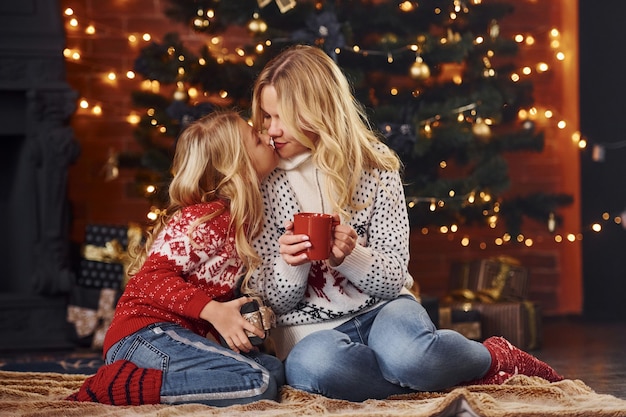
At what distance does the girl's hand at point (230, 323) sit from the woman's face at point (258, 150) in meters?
0.34

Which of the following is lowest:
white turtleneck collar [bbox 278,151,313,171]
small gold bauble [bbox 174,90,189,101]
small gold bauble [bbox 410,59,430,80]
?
white turtleneck collar [bbox 278,151,313,171]

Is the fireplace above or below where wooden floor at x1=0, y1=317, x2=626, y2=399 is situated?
above

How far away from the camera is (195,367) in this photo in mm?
2082

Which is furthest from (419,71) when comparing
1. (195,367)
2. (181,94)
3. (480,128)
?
(195,367)

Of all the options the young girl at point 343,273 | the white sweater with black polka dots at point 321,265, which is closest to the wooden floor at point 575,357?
the young girl at point 343,273

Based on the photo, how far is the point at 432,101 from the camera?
3.72m

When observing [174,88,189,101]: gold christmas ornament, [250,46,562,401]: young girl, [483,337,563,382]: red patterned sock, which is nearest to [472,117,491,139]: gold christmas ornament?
[174,88,189,101]: gold christmas ornament

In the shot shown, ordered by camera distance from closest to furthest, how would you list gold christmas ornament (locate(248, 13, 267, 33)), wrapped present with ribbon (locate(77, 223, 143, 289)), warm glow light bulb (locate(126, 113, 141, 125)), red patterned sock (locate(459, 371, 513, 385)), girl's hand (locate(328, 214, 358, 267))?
girl's hand (locate(328, 214, 358, 267)) → red patterned sock (locate(459, 371, 513, 385)) → gold christmas ornament (locate(248, 13, 267, 33)) → wrapped present with ribbon (locate(77, 223, 143, 289)) → warm glow light bulb (locate(126, 113, 141, 125))

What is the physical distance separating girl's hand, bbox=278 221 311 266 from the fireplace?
1869 mm

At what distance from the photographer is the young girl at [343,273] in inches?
83.9

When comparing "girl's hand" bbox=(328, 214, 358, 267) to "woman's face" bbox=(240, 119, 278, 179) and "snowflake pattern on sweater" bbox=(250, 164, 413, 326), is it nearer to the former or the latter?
"snowflake pattern on sweater" bbox=(250, 164, 413, 326)

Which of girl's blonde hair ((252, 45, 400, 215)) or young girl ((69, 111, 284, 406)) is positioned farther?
girl's blonde hair ((252, 45, 400, 215))

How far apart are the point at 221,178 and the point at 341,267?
36 centimetres

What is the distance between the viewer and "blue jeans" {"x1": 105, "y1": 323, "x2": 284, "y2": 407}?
2070 millimetres
